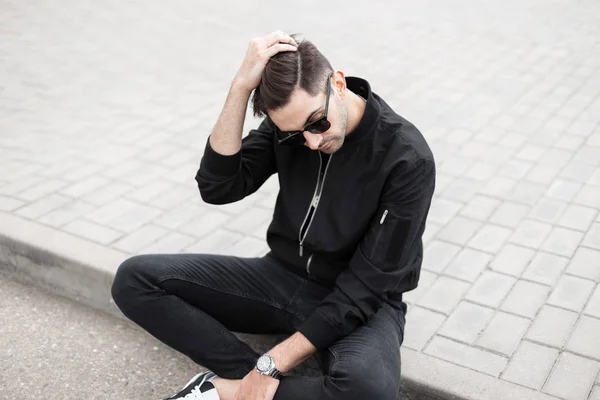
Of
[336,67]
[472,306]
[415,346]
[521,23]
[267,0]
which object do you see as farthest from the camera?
[267,0]

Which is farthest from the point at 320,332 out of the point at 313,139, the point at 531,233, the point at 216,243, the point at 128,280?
the point at 531,233

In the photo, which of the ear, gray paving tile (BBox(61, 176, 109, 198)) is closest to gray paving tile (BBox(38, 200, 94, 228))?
gray paving tile (BBox(61, 176, 109, 198))

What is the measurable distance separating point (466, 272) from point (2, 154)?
10.9ft

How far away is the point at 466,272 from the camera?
14.5 feet

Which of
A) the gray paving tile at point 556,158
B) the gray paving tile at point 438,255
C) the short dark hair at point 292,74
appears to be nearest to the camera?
the short dark hair at point 292,74

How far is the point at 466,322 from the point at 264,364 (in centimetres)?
123

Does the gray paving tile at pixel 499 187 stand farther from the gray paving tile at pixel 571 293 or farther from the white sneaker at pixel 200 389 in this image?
the white sneaker at pixel 200 389

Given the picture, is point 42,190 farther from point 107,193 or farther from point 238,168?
point 238,168

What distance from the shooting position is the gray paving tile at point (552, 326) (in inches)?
151

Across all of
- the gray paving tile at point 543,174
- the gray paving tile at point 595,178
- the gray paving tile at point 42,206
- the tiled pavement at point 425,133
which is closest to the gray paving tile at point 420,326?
the tiled pavement at point 425,133

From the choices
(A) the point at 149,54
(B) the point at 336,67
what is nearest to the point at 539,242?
(B) the point at 336,67

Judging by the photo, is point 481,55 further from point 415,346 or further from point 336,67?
point 415,346

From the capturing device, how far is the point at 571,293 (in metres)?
4.18

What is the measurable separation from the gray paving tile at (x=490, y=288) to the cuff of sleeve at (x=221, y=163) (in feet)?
4.88
